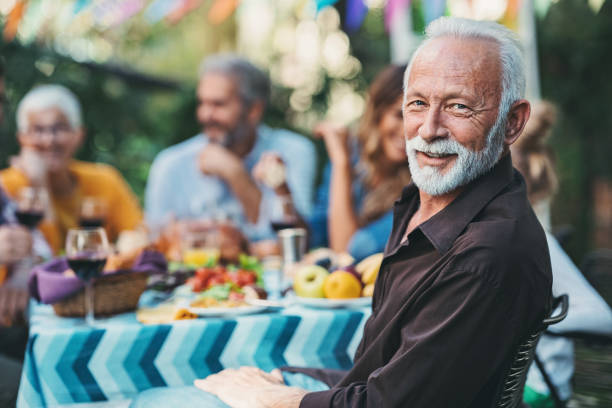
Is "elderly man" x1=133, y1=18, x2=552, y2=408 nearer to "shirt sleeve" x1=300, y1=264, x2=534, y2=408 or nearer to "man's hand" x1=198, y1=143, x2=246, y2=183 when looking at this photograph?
"shirt sleeve" x1=300, y1=264, x2=534, y2=408

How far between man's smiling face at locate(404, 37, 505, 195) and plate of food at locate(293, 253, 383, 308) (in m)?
0.62

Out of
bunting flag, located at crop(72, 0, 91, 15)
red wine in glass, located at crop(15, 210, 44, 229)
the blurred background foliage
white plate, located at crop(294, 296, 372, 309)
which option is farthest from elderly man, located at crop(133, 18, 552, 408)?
the blurred background foliage

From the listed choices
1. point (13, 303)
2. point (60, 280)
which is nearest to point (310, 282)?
point (60, 280)

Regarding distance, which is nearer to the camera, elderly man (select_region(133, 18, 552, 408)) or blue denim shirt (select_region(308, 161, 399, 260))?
elderly man (select_region(133, 18, 552, 408))

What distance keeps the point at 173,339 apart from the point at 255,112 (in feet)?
8.82

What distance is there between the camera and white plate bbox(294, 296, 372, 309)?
2.04 meters

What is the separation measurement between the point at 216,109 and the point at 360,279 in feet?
7.74

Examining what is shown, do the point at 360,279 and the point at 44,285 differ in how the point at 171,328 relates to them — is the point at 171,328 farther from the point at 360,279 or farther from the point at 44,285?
the point at 360,279

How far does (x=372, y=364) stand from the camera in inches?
60.5

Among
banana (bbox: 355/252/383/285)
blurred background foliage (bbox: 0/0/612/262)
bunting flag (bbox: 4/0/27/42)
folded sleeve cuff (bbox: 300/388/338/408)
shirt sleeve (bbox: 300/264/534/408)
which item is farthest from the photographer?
blurred background foliage (bbox: 0/0/612/262)

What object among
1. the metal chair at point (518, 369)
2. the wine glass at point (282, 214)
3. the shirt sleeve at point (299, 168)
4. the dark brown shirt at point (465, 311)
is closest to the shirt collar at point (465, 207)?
the dark brown shirt at point (465, 311)

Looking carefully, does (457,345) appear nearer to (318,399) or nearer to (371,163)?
(318,399)

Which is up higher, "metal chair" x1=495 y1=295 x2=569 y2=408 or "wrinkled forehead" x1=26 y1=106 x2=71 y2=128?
"wrinkled forehead" x1=26 y1=106 x2=71 y2=128

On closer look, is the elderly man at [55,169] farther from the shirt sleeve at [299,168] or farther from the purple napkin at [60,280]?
the purple napkin at [60,280]
